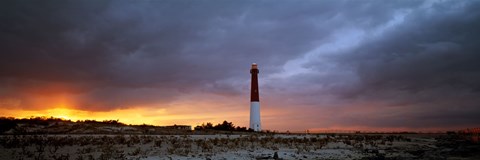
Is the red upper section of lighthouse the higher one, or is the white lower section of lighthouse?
the red upper section of lighthouse

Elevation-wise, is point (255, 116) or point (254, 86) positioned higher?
point (254, 86)

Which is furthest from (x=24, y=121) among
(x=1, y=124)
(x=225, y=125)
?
(x=225, y=125)

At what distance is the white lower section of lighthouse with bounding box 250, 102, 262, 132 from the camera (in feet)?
156

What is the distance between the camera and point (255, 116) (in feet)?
156

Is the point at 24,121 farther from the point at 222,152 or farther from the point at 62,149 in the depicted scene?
the point at 222,152

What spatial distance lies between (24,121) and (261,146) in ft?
76.2

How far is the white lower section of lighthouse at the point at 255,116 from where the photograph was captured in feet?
156

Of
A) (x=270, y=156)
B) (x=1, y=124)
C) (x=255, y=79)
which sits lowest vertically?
(x=270, y=156)

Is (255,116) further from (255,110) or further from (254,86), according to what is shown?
(254,86)

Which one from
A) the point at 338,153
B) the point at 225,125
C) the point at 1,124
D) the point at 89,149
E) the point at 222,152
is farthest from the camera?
the point at 225,125

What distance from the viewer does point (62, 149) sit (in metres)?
17.3

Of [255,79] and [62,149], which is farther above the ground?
[255,79]

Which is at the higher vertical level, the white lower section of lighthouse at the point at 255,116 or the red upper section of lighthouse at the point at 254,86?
the red upper section of lighthouse at the point at 254,86

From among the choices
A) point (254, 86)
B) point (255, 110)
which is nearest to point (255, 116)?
point (255, 110)
